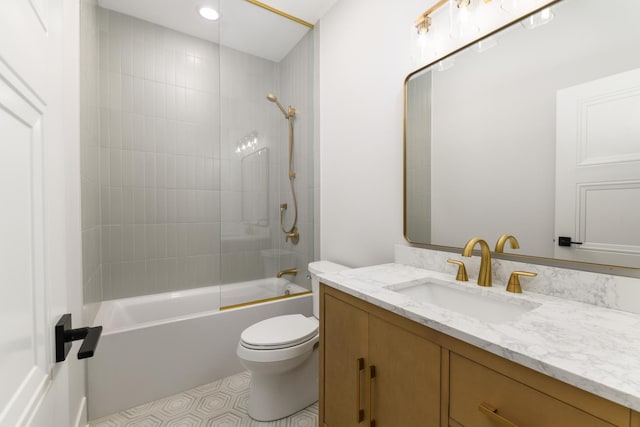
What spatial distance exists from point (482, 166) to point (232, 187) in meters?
1.77

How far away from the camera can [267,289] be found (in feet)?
7.49

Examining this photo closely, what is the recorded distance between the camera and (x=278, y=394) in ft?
5.13

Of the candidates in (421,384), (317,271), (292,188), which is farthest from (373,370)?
(292,188)

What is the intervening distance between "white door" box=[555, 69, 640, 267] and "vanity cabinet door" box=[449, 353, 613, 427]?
587mm

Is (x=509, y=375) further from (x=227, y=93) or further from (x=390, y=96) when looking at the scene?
(x=227, y=93)

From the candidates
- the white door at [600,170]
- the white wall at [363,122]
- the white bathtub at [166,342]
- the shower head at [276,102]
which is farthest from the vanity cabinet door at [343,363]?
the shower head at [276,102]

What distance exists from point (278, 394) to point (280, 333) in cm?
33

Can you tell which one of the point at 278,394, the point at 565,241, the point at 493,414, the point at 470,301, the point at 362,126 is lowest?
the point at 278,394

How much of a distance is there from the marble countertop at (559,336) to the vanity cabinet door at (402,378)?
0.27 ft

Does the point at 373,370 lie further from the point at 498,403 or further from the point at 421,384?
the point at 498,403

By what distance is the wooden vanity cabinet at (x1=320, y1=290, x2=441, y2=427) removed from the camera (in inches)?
32.2

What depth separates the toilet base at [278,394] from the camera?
5.07 feet

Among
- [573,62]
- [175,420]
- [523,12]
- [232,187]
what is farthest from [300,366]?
[523,12]

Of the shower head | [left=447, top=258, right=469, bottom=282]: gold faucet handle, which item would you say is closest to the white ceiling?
the shower head
